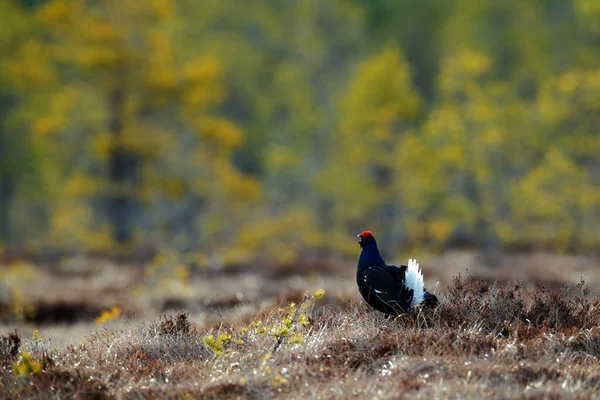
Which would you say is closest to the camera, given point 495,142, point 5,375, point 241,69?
point 5,375

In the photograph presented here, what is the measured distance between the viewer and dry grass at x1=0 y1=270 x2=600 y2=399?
5008 millimetres

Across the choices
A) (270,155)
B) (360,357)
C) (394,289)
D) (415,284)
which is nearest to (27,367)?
(360,357)

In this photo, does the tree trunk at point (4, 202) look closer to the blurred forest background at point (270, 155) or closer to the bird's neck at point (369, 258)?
the blurred forest background at point (270, 155)

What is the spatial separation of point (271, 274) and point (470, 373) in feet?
45.4

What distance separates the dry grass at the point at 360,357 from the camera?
5.01 meters

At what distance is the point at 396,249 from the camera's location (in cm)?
2681

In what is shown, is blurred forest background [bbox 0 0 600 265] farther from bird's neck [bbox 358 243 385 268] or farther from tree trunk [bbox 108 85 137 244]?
bird's neck [bbox 358 243 385 268]

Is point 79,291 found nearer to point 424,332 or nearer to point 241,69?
point 424,332

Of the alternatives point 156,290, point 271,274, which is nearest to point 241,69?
point 271,274

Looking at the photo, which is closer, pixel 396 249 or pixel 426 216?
pixel 396 249

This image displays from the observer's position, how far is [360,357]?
5598mm

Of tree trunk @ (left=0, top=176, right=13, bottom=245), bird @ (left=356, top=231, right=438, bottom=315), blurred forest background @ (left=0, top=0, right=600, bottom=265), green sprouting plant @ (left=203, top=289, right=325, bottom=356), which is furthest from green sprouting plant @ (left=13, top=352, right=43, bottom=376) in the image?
tree trunk @ (left=0, top=176, right=13, bottom=245)

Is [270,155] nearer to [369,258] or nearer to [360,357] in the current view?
[369,258]

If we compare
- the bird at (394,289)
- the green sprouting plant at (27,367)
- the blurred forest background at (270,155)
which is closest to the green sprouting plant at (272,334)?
the bird at (394,289)
